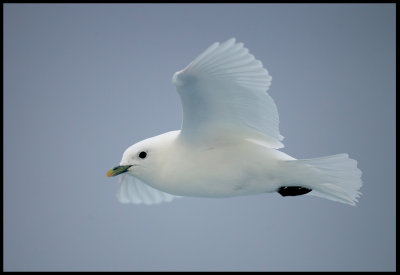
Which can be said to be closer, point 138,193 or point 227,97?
point 227,97

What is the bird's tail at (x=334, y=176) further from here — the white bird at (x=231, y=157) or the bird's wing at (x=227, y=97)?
the bird's wing at (x=227, y=97)

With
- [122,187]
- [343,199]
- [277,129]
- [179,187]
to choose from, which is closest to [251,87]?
[277,129]

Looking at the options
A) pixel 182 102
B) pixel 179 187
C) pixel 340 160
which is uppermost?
pixel 182 102

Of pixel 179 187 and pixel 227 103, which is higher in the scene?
pixel 227 103

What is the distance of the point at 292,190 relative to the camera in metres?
2.31

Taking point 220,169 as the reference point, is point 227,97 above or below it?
above

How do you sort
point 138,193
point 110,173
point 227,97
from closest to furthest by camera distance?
point 227,97, point 110,173, point 138,193

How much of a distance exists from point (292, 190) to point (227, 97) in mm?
569

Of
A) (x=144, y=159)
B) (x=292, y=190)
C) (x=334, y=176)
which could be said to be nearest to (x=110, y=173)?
(x=144, y=159)

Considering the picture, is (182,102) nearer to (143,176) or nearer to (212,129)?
(212,129)

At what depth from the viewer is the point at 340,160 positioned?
2.21 m

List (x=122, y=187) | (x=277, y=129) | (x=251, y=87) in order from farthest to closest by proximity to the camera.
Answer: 1. (x=122, y=187)
2. (x=277, y=129)
3. (x=251, y=87)

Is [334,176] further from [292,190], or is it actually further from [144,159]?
[144,159]

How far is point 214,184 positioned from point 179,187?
6.5 inches
